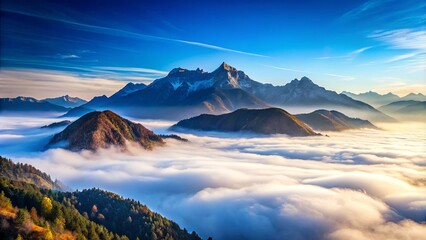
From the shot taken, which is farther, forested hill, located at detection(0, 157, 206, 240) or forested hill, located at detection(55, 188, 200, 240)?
forested hill, located at detection(55, 188, 200, 240)

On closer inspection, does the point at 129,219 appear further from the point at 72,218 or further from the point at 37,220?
the point at 37,220

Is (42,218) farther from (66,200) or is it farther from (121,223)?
(66,200)

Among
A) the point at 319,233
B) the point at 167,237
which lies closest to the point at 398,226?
the point at 319,233

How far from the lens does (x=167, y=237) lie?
154 metres

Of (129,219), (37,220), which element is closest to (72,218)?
(37,220)

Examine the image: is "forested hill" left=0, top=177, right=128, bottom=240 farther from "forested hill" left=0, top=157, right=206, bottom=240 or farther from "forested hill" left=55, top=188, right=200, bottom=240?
"forested hill" left=55, top=188, right=200, bottom=240

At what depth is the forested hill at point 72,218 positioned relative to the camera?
81.0 metres

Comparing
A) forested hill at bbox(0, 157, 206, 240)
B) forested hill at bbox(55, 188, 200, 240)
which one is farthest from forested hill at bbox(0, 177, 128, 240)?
forested hill at bbox(55, 188, 200, 240)

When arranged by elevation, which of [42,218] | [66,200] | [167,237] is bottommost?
[167,237]

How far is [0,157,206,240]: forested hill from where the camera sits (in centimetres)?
8099

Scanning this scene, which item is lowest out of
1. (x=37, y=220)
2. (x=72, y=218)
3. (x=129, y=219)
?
(x=129, y=219)

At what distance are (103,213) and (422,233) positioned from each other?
632ft

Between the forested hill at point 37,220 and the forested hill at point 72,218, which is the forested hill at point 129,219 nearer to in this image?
the forested hill at point 72,218

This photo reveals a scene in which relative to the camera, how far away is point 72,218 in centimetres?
10750
